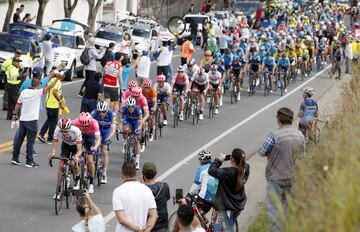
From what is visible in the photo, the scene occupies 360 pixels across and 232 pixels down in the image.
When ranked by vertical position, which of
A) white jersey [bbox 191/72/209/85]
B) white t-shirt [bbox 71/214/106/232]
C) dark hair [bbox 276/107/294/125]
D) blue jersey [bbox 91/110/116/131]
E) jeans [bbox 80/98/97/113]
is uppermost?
dark hair [bbox 276/107/294/125]

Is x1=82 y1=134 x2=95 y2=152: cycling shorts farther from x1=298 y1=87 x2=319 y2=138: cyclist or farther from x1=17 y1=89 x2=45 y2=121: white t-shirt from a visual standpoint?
x1=298 y1=87 x2=319 y2=138: cyclist

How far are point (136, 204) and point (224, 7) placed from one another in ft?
220

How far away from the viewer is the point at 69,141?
17172 mm

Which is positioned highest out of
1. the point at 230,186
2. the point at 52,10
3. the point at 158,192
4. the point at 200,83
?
the point at 158,192

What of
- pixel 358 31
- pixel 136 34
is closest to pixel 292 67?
pixel 136 34

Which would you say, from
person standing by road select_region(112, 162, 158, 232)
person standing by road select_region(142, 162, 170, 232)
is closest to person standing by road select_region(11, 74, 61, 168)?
person standing by road select_region(142, 162, 170, 232)

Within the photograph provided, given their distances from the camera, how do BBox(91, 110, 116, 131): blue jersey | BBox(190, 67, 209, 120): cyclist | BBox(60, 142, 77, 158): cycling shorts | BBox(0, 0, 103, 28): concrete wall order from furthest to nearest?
BBox(0, 0, 103, 28): concrete wall, BBox(190, 67, 209, 120): cyclist, BBox(91, 110, 116, 131): blue jersey, BBox(60, 142, 77, 158): cycling shorts

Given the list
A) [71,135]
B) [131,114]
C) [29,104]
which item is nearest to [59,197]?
[71,135]

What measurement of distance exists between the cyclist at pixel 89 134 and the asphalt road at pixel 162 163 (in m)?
0.63

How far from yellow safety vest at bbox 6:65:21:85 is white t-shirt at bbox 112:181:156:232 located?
14753mm

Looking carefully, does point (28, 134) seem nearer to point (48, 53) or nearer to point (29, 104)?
point (29, 104)

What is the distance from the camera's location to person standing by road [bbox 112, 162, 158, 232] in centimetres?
1147

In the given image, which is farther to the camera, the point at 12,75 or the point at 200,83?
the point at 200,83

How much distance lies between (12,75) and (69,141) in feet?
30.2
